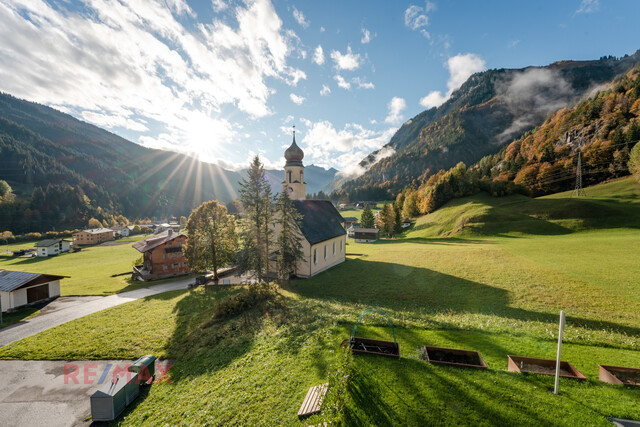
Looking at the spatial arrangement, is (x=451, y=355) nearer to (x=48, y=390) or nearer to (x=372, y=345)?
(x=372, y=345)

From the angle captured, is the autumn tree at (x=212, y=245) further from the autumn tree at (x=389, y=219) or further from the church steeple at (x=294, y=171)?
the autumn tree at (x=389, y=219)

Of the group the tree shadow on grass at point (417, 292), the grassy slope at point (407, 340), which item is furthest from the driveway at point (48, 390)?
the tree shadow on grass at point (417, 292)

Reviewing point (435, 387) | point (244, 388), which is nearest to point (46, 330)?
point (244, 388)

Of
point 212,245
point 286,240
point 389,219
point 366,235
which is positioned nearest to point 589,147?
point 389,219

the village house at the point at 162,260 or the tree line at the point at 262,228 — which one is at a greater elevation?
the tree line at the point at 262,228

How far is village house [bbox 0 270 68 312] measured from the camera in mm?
22297

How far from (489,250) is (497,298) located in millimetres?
17996

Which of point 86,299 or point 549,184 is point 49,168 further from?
point 549,184

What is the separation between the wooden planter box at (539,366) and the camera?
7720mm

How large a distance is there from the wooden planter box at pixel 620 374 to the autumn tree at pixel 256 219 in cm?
2252

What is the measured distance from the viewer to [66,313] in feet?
71.8

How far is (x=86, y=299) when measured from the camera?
26.5 meters

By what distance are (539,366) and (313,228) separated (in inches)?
940

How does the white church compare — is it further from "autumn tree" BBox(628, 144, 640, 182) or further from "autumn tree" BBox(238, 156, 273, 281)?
"autumn tree" BBox(628, 144, 640, 182)
